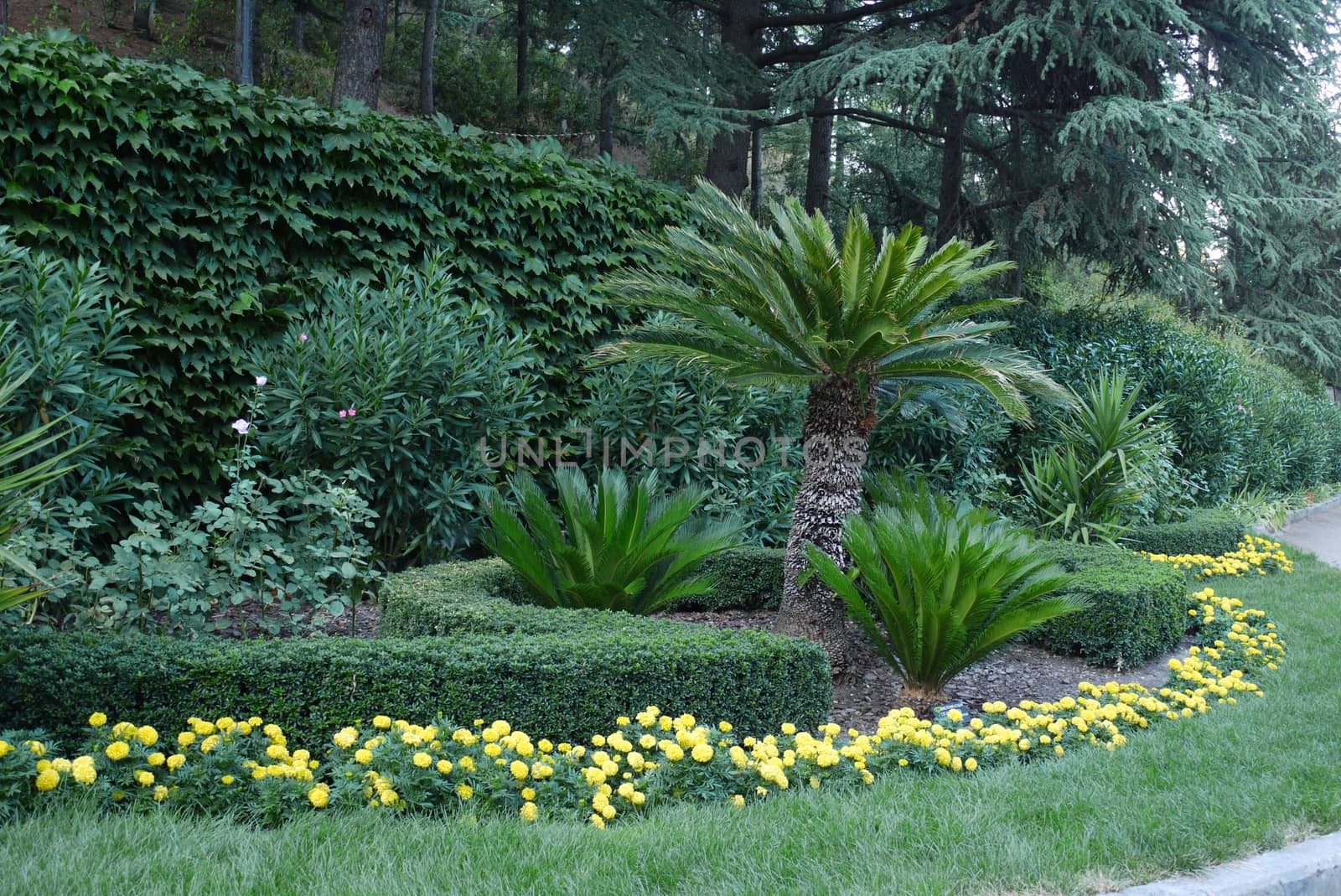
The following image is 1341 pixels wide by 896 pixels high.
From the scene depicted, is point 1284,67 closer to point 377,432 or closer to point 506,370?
point 506,370

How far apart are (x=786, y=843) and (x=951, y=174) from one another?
12090 millimetres

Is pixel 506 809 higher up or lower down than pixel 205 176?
lower down

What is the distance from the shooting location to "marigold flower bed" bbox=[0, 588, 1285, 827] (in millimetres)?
2939

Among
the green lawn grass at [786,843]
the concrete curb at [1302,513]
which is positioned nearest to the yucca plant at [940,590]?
the green lawn grass at [786,843]

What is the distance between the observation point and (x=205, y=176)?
6090 millimetres

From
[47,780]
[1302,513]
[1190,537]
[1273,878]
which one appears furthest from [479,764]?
[1302,513]

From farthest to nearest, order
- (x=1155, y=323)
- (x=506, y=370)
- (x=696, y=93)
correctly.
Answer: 1. (x=1155, y=323)
2. (x=696, y=93)
3. (x=506, y=370)

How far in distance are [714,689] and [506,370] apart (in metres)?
3.03

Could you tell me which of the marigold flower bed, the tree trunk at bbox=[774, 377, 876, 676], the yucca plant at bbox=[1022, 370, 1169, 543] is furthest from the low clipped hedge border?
the yucca plant at bbox=[1022, 370, 1169, 543]

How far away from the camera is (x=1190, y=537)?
349 inches

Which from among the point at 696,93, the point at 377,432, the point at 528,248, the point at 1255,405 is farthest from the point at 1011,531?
the point at 1255,405

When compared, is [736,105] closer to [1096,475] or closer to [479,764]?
[1096,475]

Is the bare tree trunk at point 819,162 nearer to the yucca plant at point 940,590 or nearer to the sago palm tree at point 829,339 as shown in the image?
the sago palm tree at point 829,339

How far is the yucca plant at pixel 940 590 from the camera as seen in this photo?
15.4 ft
